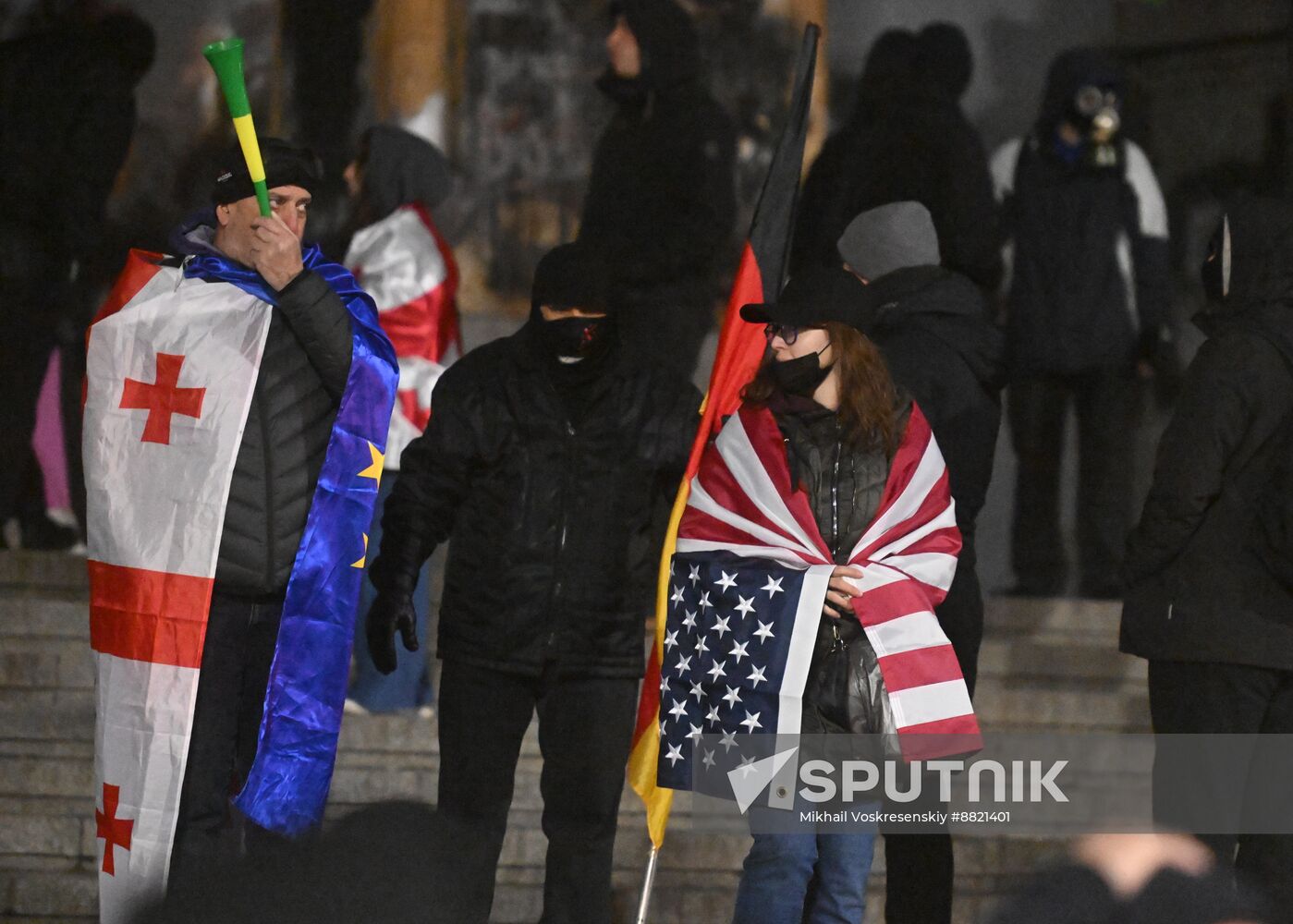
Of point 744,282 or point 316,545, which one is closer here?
point 316,545

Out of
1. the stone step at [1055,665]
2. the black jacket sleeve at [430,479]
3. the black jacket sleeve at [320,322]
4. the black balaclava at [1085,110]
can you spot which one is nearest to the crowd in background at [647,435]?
the black jacket sleeve at [430,479]

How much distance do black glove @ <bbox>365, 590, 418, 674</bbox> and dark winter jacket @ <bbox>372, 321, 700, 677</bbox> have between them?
0.04 meters

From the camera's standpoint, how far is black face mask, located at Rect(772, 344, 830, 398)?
16.2 feet

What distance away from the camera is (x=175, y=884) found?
209cm

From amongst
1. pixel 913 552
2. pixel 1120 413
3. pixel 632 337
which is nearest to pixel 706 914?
pixel 913 552

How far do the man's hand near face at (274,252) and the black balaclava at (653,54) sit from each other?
2.92 metres

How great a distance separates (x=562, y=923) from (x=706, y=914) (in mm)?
1076

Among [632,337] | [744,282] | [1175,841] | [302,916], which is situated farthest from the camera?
[632,337]

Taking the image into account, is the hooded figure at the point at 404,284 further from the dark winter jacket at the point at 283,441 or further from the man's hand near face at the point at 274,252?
the man's hand near face at the point at 274,252

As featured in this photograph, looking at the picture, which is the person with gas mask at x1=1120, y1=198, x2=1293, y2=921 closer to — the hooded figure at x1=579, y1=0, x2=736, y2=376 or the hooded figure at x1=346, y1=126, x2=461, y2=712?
the hooded figure at x1=579, y1=0, x2=736, y2=376

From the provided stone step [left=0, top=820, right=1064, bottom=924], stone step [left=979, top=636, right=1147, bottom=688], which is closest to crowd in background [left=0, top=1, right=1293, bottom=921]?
stone step [left=0, top=820, right=1064, bottom=924]

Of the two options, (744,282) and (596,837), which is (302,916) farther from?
(744,282)

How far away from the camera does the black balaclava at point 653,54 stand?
301 inches

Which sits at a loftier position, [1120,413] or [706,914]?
[1120,413]
